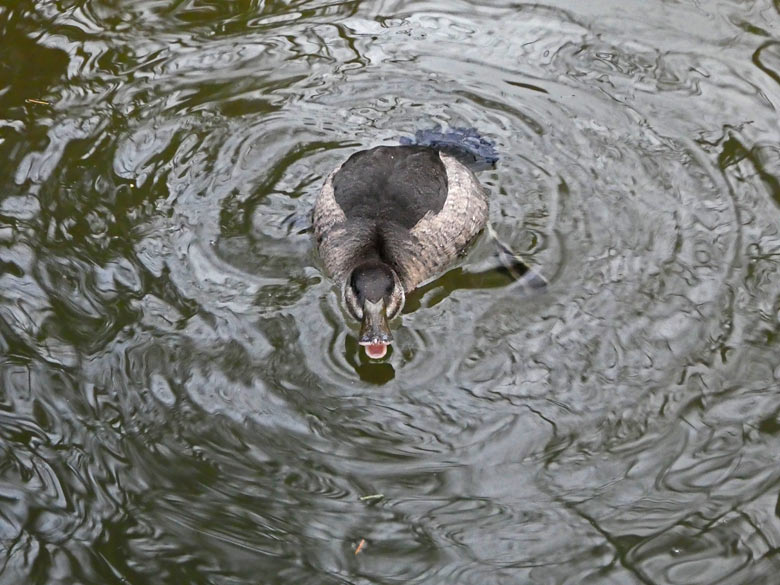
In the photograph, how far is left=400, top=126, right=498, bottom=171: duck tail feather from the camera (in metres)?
8.27

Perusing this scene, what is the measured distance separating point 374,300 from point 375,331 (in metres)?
0.23

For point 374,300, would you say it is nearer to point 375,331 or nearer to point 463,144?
point 375,331

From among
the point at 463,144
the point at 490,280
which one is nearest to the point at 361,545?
the point at 490,280

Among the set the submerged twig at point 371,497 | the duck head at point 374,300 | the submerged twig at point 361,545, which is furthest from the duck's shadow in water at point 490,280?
the submerged twig at point 361,545

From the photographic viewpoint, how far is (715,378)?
6.35m

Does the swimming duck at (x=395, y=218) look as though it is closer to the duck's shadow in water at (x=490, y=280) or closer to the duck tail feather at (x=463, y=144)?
the duck's shadow in water at (x=490, y=280)

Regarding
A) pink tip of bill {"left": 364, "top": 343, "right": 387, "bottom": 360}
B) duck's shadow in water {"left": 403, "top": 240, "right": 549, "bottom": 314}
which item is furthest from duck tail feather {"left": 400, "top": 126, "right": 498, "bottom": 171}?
pink tip of bill {"left": 364, "top": 343, "right": 387, "bottom": 360}

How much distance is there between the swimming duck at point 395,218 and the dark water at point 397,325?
21cm

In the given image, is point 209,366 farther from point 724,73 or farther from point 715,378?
point 724,73

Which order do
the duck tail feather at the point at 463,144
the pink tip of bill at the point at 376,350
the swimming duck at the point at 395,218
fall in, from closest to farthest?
1. the pink tip of bill at the point at 376,350
2. the swimming duck at the point at 395,218
3. the duck tail feather at the point at 463,144

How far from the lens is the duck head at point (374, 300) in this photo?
668 centimetres

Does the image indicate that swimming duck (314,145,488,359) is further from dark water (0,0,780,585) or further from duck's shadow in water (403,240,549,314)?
dark water (0,0,780,585)

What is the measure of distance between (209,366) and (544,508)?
2.34 meters

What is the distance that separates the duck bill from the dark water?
13cm
